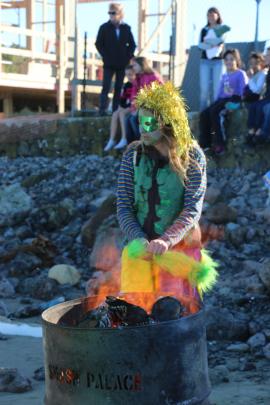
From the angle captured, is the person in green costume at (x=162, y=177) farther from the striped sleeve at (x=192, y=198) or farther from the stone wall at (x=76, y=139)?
the stone wall at (x=76, y=139)

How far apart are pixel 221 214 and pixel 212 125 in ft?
6.94

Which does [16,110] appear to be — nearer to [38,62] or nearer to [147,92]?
[38,62]

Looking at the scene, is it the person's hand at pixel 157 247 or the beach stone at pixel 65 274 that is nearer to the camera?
the person's hand at pixel 157 247

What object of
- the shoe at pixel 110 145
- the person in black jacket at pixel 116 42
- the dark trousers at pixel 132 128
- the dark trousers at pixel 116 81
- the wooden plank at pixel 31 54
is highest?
the person in black jacket at pixel 116 42

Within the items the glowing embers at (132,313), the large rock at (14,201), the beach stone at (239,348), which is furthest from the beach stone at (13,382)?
the large rock at (14,201)

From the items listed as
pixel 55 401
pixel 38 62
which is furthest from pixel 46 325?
pixel 38 62

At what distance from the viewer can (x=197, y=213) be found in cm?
377

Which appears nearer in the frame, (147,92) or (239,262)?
(147,92)

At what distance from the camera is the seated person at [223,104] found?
9977mm

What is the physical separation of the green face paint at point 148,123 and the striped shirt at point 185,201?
18cm

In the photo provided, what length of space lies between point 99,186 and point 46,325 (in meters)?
7.73

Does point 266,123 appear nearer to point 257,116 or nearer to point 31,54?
point 257,116

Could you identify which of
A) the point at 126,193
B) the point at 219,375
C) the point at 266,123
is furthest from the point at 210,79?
the point at 126,193

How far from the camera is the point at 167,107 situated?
3.77 meters
